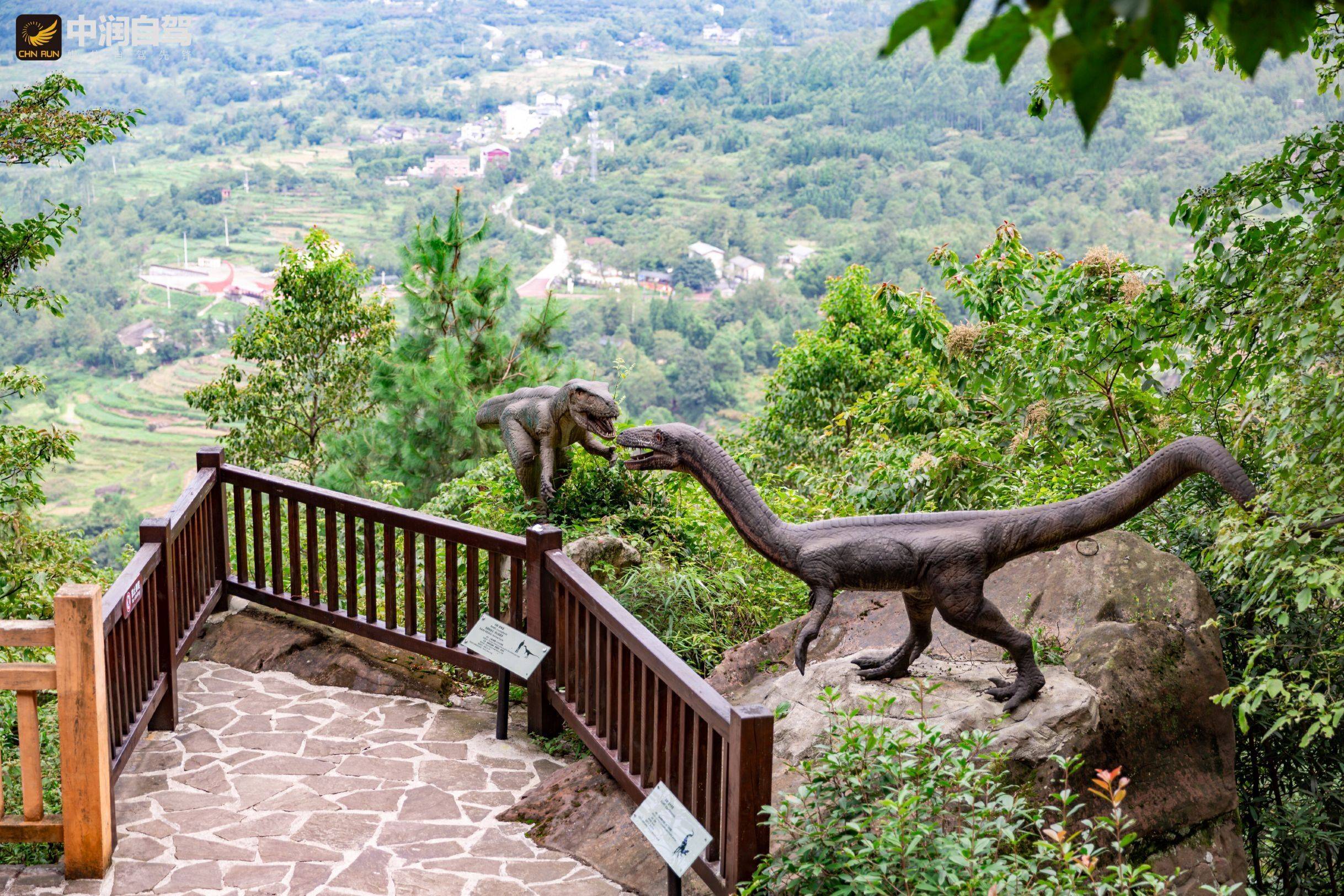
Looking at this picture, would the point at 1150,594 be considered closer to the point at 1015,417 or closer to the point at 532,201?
the point at 1015,417

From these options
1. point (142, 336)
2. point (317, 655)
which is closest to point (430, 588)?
point (317, 655)

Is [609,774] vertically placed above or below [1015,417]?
below

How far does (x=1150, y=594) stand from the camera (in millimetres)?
4930

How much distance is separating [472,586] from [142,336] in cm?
3374

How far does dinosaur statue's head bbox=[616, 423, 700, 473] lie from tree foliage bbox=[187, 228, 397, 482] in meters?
8.92

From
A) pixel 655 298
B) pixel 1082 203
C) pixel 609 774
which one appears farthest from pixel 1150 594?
pixel 1082 203

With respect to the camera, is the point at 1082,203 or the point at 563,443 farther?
the point at 1082,203

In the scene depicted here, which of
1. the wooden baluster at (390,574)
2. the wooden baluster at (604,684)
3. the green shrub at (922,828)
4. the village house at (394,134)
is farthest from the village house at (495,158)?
the green shrub at (922,828)

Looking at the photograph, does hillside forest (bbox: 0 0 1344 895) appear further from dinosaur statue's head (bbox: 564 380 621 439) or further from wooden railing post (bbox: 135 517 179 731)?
wooden railing post (bbox: 135 517 179 731)

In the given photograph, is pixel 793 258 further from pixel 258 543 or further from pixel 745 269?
pixel 258 543

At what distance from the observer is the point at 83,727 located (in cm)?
409

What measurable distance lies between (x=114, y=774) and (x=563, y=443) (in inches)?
124

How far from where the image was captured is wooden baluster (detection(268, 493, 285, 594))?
21.2ft

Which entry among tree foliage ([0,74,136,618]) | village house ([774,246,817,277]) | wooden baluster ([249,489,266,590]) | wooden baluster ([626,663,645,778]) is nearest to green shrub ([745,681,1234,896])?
wooden baluster ([626,663,645,778])
